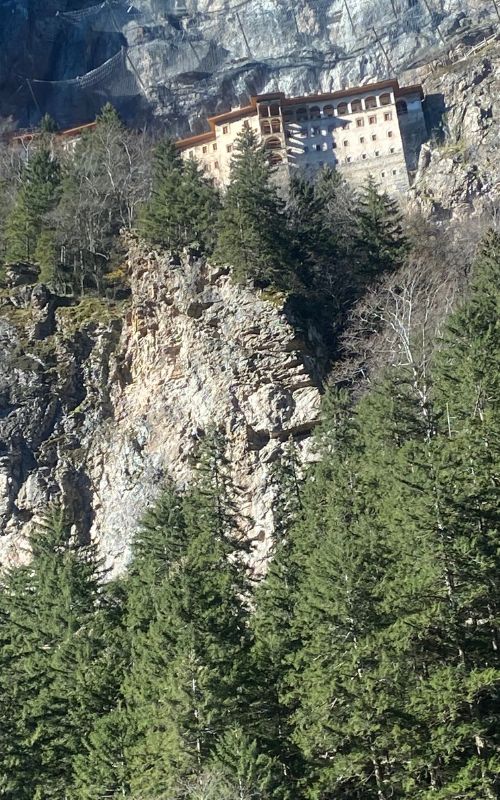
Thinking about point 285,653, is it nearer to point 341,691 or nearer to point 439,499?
point 341,691

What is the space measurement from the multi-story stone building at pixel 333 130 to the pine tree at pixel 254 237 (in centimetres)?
3272

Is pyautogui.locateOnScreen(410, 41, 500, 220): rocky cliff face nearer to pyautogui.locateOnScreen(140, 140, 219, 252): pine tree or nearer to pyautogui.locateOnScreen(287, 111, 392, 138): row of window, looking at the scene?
pyautogui.locateOnScreen(287, 111, 392, 138): row of window

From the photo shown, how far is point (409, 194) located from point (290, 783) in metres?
57.0

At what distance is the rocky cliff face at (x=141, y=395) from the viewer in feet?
128

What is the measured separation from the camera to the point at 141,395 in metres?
42.7

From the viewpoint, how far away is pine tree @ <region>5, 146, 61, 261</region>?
163 ft

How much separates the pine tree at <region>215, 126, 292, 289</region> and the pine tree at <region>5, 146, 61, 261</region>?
1137 centimetres

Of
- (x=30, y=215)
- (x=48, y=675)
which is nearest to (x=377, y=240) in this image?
(x=30, y=215)

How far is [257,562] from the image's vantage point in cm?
3406

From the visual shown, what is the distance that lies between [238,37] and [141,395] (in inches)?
2413

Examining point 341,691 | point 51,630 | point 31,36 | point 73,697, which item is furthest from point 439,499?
point 31,36

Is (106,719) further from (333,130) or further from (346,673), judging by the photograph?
(333,130)

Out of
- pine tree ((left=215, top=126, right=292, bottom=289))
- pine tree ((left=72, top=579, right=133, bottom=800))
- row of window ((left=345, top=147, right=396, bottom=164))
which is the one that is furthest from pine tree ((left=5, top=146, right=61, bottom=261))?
row of window ((left=345, top=147, right=396, bottom=164))

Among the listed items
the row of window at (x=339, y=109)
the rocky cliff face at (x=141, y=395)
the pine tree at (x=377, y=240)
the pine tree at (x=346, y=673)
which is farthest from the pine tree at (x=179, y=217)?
the row of window at (x=339, y=109)
